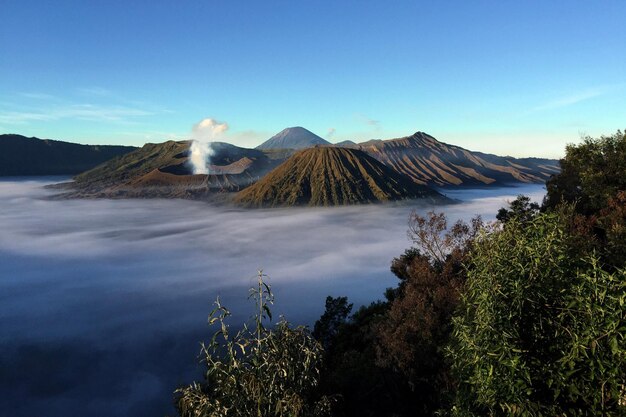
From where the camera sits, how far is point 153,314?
11512cm

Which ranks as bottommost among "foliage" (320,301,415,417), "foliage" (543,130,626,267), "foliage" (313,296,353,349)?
"foliage" (313,296,353,349)

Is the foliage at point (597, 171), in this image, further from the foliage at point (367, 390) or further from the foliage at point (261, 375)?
the foliage at point (261, 375)

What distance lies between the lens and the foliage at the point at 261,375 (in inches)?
428

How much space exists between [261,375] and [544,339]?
8.52 meters

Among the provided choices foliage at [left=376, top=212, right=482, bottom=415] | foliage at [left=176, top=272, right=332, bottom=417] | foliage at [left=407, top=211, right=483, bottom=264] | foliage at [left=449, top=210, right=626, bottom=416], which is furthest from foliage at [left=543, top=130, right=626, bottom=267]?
foliage at [left=176, top=272, right=332, bottom=417]

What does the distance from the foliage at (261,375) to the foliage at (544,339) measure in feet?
16.3

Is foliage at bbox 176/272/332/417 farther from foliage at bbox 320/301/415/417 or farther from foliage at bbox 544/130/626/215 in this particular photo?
foliage at bbox 544/130/626/215

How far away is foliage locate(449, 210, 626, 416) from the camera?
10164mm

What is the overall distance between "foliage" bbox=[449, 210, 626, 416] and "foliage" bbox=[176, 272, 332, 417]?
4954 mm

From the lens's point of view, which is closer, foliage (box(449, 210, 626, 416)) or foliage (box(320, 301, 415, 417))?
foliage (box(449, 210, 626, 416))

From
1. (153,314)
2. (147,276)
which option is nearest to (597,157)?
(153,314)

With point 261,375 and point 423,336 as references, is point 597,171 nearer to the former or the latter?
point 423,336

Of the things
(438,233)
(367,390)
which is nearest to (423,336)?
(367,390)

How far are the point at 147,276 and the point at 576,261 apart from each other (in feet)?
568
